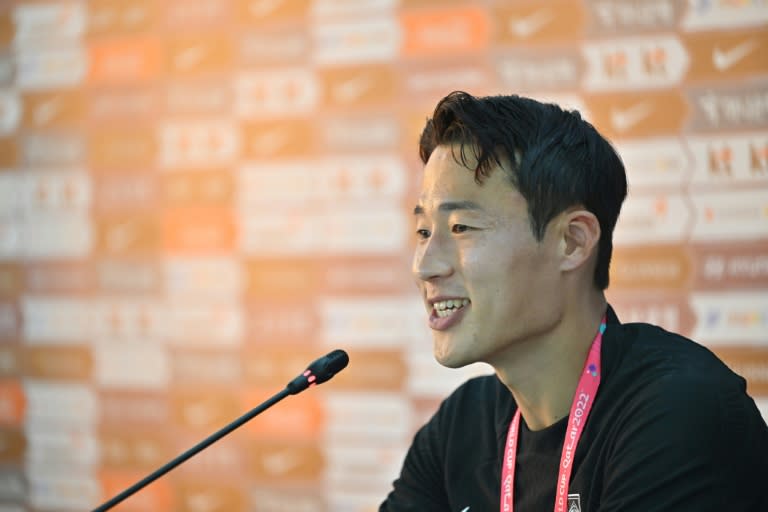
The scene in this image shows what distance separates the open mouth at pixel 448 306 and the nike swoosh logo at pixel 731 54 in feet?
4.71

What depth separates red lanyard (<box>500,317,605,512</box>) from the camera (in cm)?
118

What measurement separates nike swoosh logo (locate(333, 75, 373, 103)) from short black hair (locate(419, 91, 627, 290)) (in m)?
1.45

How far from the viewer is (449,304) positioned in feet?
4.12

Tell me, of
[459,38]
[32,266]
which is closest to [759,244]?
[459,38]

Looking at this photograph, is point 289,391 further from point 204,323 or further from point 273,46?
point 273,46

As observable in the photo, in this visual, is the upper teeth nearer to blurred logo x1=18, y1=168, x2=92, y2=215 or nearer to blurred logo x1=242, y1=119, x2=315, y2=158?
blurred logo x1=242, y1=119, x2=315, y2=158

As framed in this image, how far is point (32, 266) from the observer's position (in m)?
3.17

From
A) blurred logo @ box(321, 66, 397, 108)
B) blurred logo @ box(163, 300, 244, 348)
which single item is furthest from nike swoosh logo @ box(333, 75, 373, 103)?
blurred logo @ box(163, 300, 244, 348)

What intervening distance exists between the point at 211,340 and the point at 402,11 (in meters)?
1.21

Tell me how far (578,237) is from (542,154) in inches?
5.0

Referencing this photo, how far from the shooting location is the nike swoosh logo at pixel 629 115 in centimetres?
238

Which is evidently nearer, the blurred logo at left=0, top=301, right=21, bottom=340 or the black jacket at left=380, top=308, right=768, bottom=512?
the black jacket at left=380, top=308, right=768, bottom=512

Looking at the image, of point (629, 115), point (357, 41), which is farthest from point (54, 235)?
point (629, 115)

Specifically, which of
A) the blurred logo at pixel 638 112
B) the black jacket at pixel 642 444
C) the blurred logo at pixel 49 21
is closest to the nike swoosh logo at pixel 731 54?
the blurred logo at pixel 638 112
